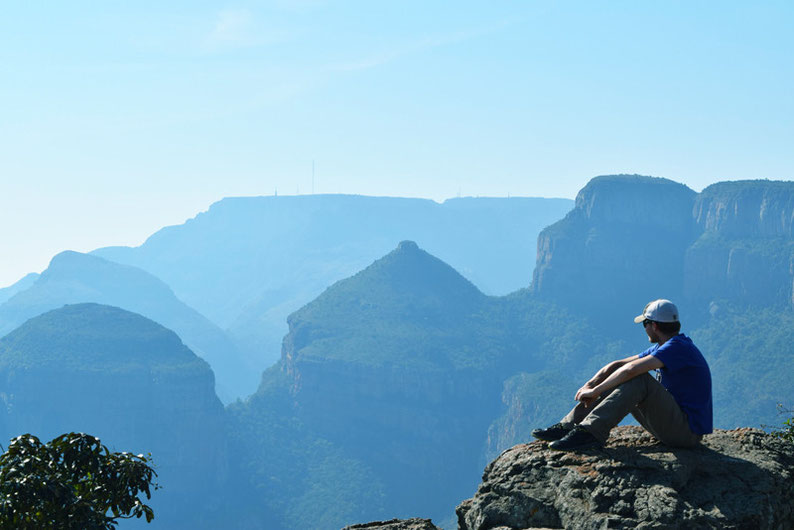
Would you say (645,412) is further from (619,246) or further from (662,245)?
(662,245)

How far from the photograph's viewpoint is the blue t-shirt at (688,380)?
9.05m

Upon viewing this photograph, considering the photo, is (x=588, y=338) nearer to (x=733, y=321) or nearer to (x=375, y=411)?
(x=733, y=321)

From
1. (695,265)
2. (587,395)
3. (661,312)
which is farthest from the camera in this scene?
(695,265)

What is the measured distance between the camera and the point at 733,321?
149 m

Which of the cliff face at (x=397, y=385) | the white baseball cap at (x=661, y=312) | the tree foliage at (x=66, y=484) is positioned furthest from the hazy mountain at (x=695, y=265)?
the tree foliage at (x=66, y=484)

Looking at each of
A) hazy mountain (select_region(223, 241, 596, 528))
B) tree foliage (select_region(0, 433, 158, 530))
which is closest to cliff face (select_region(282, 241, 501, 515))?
hazy mountain (select_region(223, 241, 596, 528))

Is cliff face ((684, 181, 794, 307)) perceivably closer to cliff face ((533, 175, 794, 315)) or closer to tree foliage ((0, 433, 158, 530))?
cliff face ((533, 175, 794, 315))

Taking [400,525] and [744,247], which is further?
[744,247]

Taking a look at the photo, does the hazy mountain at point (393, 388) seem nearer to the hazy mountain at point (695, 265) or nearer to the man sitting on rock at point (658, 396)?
the hazy mountain at point (695, 265)

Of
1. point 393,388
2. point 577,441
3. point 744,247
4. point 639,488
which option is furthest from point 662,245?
point 639,488

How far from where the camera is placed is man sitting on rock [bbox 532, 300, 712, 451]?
884 cm

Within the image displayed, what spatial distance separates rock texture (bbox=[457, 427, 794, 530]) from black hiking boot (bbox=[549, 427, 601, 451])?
11cm

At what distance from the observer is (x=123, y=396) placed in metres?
135

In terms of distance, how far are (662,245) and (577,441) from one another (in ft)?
567
